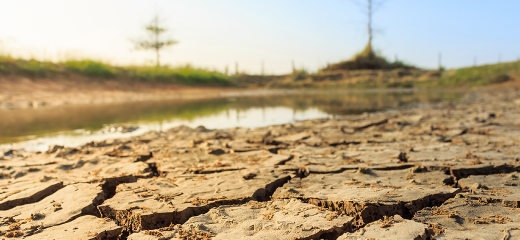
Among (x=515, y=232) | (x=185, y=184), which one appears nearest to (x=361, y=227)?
(x=515, y=232)

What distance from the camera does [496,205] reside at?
5.64 ft

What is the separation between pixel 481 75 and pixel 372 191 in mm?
21052

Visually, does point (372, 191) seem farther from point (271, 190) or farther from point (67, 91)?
point (67, 91)

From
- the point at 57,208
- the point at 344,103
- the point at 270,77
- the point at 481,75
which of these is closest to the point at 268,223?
the point at 57,208

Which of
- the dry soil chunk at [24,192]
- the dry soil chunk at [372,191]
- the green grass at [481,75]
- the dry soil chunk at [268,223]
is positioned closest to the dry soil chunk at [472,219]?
the dry soil chunk at [372,191]

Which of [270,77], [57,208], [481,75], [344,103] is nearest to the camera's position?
[57,208]

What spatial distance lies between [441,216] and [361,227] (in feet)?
1.25

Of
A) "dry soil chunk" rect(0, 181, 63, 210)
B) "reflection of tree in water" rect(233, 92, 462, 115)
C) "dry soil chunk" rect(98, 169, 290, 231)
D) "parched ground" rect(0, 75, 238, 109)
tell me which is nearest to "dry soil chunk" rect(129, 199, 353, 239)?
"dry soil chunk" rect(98, 169, 290, 231)

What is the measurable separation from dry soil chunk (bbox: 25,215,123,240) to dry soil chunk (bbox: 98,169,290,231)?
9 cm

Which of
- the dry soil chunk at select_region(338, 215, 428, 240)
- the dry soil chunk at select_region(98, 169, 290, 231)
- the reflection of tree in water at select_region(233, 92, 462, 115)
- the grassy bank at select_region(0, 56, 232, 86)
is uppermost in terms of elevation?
the grassy bank at select_region(0, 56, 232, 86)

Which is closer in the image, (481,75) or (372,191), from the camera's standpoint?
(372,191)

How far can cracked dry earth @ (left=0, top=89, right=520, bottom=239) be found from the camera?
5.14 ft

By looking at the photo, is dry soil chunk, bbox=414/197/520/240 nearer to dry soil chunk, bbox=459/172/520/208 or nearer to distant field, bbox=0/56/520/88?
dry soil chunk, bbox=459/172/520/208

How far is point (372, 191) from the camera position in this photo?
1941 millimetres
